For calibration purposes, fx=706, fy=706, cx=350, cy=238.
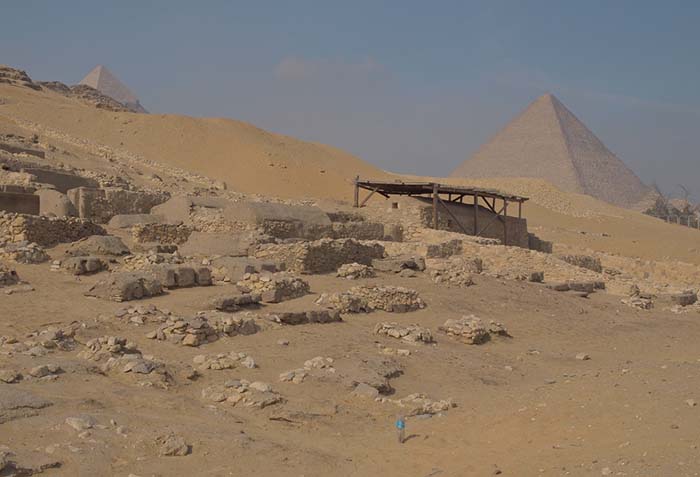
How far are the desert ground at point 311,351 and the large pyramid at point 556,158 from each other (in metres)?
50.6

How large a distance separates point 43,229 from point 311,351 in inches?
257

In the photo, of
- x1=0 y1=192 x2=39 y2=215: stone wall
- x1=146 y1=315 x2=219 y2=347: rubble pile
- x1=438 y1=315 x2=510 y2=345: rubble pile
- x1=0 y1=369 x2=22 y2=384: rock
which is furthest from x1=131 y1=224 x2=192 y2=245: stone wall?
x1=0 y1=369 x2=22 y2=384: rock

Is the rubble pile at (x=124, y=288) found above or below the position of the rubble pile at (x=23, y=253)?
below

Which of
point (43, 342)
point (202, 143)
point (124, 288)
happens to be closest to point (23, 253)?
point (124, 288)

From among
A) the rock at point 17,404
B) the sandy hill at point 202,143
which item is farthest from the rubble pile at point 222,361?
the sandy hill at point 202,143

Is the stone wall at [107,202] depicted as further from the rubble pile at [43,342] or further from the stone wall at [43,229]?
the rubble pile at [43,342]

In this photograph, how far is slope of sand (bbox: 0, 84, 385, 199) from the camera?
118ft

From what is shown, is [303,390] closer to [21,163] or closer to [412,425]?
[412,425]

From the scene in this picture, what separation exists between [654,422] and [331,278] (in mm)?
7476

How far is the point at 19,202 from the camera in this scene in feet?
44.0

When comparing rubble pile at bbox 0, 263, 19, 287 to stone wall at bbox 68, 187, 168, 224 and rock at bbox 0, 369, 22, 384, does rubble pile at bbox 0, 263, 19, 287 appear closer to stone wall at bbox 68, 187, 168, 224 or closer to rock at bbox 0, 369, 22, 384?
rock at bbox 0, 369, 22, 384

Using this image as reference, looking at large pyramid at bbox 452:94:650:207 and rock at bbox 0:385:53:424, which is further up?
large pyramid at bbox 452:94:650:207

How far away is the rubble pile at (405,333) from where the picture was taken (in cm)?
937

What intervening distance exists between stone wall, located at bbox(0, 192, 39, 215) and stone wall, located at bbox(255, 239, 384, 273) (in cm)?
461
